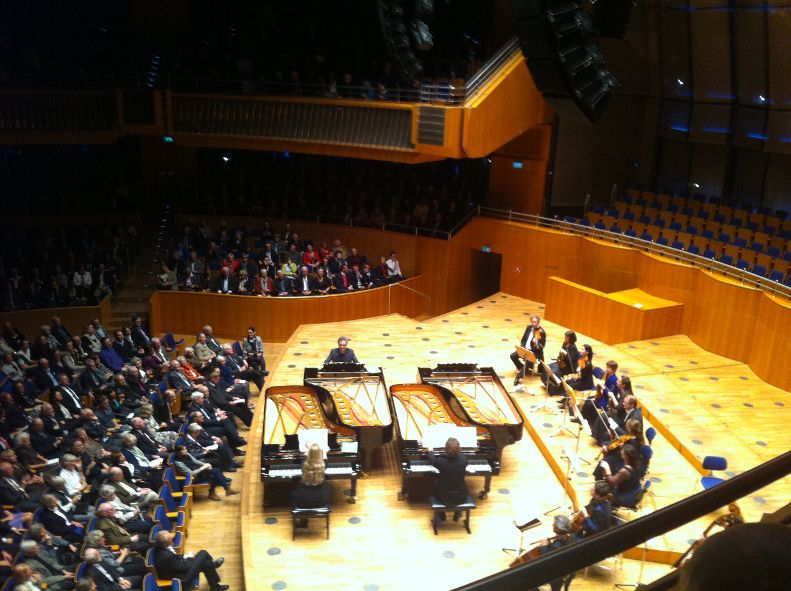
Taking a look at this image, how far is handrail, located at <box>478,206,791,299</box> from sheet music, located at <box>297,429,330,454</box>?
733 centimetres

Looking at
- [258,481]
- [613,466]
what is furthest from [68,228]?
[613,466]

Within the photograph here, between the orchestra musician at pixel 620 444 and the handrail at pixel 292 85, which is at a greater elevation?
the handrail at pixel 292 85

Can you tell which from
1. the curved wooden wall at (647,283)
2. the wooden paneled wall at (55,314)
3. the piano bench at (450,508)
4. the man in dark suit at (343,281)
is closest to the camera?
the piano bench at (450,508)

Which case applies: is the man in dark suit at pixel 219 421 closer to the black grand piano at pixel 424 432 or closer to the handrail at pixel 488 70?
the black grand piano at pixel 424 432

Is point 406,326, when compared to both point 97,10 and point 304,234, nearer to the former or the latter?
point 304,234

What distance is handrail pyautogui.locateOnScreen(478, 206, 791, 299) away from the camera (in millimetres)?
11836

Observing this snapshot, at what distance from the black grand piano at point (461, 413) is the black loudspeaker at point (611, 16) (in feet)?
14.1

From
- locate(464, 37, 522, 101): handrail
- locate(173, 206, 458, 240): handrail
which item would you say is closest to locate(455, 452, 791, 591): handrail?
locate(464, 37, 522, 101): handrail

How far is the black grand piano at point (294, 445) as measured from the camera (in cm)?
816

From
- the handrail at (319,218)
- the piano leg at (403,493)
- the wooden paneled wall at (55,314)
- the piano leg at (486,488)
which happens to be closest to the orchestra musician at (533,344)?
the piano leg at (486,488)

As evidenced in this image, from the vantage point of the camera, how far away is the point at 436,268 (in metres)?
17.9

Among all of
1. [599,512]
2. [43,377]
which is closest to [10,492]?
[43,377]

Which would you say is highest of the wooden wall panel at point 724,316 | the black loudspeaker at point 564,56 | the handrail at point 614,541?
the black loudspeaker at point 564,56

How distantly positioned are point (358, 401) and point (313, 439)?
53.7 inches
